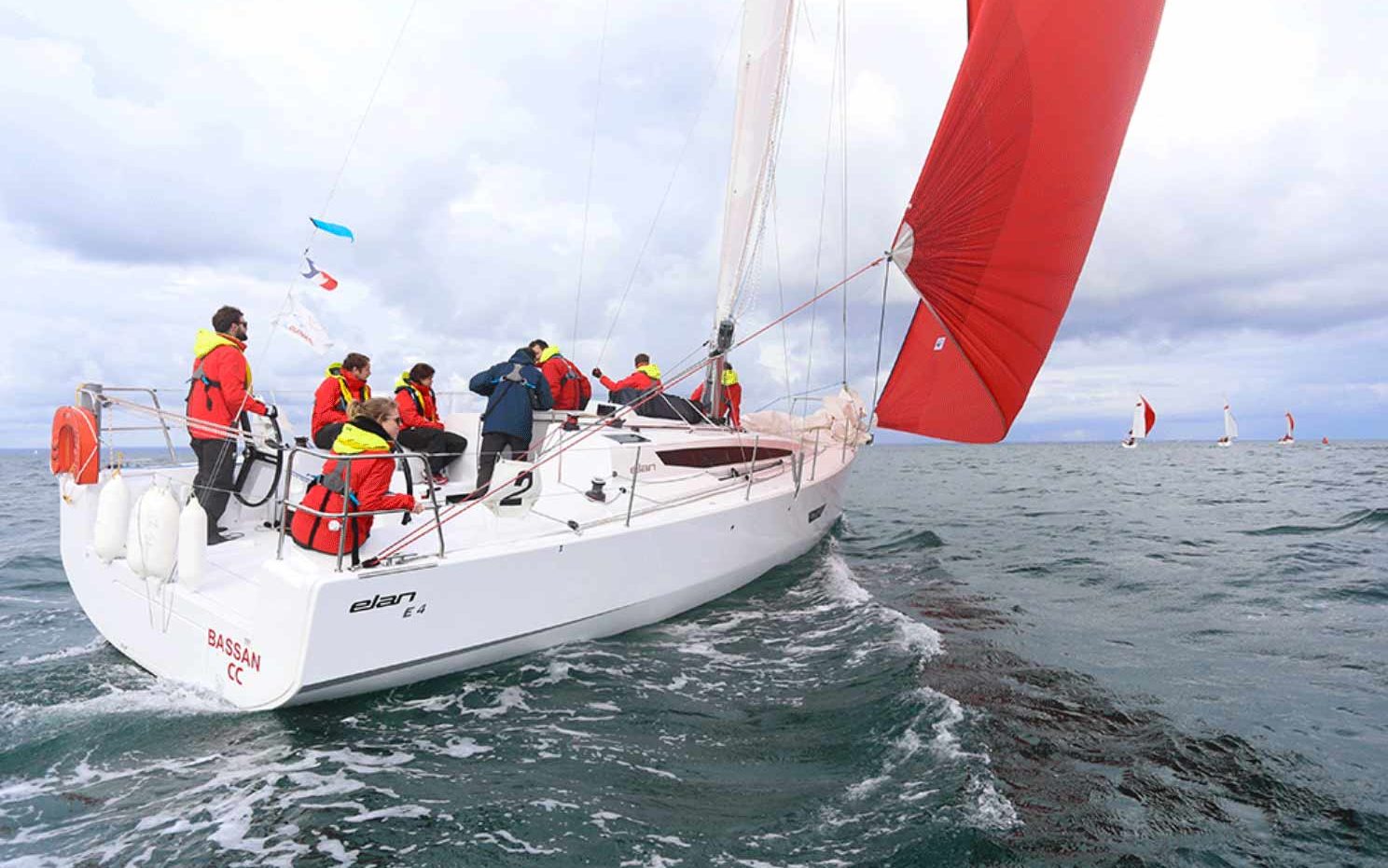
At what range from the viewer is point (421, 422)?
5.92 meters

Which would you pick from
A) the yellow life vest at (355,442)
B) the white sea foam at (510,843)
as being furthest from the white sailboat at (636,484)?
the white sea foam at (510,843)

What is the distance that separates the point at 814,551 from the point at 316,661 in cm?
595

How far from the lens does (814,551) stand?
8.53 metres

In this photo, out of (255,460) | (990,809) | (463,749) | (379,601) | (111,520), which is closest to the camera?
(990,809)

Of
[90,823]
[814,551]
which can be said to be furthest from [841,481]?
[90,823]

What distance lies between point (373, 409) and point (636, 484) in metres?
2.35

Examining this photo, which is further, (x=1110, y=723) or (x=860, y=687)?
(x=860, y=687)

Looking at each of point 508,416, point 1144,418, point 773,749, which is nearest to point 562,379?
point 508,416

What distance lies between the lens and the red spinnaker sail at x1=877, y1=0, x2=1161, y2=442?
548 centimetres

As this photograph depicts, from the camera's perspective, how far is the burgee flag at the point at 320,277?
540 cm

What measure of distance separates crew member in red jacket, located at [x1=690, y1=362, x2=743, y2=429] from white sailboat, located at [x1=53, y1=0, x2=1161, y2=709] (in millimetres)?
456

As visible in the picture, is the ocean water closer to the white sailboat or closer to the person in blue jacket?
the white sailboat

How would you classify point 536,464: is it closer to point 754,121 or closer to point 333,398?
point 333,398

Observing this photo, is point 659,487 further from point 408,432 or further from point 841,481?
point 841,481
